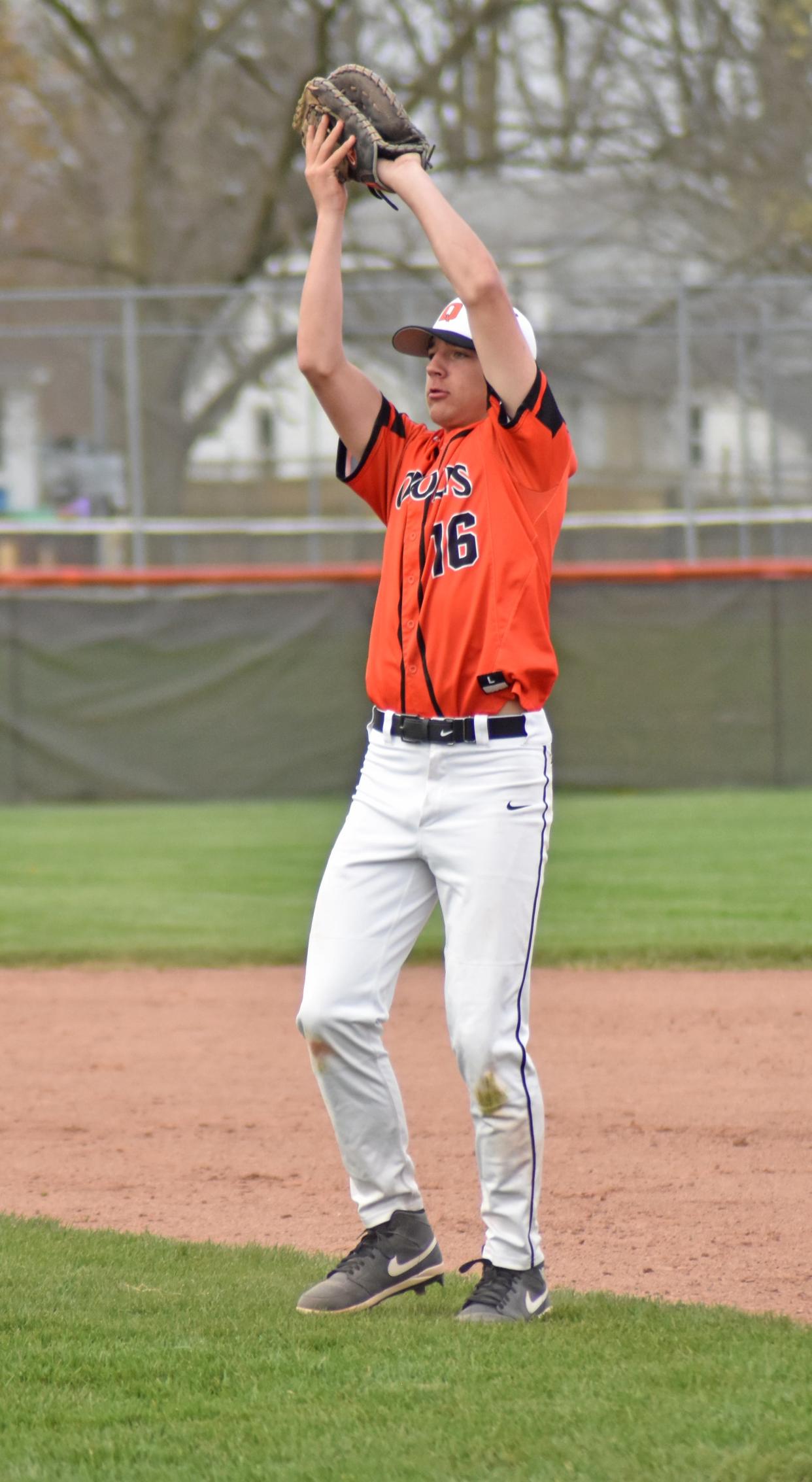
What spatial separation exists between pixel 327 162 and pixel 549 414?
714 mm

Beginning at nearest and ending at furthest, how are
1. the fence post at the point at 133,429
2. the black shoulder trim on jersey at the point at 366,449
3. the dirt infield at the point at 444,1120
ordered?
the black shoulder trim on jersey at the point at 366,449, the dirt infield at the point at 444,1120, the fence post at the point at 133,429

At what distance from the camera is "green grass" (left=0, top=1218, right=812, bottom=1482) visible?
2746mm

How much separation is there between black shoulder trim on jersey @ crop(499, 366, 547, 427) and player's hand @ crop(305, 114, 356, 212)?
1.91 ft

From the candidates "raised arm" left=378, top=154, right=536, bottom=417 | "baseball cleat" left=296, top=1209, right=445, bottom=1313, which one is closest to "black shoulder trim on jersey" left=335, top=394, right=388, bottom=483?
"raised arm" left=378, top=154, right=536, bottom=417

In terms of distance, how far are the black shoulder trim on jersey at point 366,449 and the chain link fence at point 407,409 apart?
12416 mm

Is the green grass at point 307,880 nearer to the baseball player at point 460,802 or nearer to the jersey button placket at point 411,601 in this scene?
the baseball player at point 460,802

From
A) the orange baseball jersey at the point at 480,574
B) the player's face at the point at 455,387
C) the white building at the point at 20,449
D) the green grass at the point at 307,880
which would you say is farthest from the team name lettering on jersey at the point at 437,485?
the white building at the point at 20,449

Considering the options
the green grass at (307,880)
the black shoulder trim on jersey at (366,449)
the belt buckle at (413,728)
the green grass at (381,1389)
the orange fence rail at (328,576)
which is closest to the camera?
the green grass at (381,1389)

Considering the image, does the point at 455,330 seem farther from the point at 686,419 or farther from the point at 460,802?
the point at 686,419

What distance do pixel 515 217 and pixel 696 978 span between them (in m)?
17.2

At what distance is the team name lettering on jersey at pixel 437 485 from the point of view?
11.6ft

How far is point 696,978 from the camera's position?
788 centimetres

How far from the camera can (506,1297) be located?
3.48 metres

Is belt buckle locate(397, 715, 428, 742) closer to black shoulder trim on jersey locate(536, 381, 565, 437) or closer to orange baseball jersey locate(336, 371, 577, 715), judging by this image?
orange baseball jersey locate(336, 371, 577, 715)
